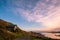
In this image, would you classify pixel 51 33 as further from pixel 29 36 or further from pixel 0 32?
pixel 0 32

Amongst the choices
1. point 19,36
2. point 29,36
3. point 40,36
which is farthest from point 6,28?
point 40,36

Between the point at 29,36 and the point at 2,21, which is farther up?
the point at 2,21

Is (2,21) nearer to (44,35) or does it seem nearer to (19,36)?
(19,36)

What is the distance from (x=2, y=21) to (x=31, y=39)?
1586 mm

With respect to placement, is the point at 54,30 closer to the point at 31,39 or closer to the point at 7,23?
the point at 31,39

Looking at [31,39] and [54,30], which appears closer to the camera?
[31,39]

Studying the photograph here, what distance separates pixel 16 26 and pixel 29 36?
0.76 metres

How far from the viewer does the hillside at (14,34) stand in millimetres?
6121

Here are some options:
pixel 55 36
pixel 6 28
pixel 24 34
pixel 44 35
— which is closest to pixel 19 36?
pixel 24 34

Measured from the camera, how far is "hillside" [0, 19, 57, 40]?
6.12m

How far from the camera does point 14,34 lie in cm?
630

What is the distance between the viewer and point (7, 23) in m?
6.39

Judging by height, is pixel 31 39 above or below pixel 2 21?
below

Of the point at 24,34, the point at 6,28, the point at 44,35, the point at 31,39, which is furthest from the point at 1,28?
the point at 44,35
